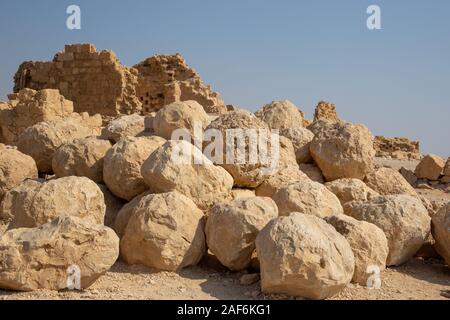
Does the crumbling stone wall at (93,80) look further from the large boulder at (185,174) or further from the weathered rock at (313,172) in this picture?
the large boulder at (185,174)

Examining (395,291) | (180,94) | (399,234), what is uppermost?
(180,94)

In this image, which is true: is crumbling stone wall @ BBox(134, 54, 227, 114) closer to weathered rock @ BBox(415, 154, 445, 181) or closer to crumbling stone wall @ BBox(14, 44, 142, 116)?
crumbling stone wall @ BBox(14, 44, 142, 116)

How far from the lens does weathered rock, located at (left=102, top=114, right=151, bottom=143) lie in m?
6.11

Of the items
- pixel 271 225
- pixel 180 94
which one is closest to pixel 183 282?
pixel 271 225

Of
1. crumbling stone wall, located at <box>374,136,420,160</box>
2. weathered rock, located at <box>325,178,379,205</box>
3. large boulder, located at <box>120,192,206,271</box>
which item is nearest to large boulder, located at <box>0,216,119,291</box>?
large boulder, located at <box>120,192,206,271</box>

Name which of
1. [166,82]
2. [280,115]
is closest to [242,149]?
[280,115]

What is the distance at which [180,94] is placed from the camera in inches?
691

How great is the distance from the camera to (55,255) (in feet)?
12.2

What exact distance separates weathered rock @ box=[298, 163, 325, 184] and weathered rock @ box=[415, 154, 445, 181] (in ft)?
27.0

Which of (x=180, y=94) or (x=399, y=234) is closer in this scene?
(x=399, y=234)

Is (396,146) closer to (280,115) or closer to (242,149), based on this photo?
(280,115)

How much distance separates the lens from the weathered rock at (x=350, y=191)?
5.46 m
